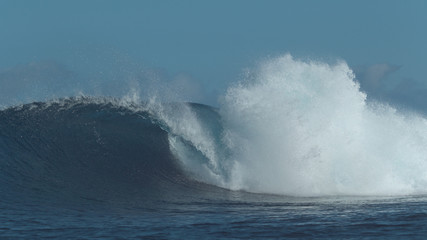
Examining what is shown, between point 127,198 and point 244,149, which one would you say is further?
point 244,149

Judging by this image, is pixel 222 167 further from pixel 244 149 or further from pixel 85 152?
pixel 85 152

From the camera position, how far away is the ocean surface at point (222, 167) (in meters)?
11.0

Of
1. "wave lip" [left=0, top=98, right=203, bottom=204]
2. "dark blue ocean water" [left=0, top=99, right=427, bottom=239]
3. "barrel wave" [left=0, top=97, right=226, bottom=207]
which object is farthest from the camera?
"wave lip" [left=0, top=98, right=203, bottom=204]

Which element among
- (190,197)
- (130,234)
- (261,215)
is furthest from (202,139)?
(130,234)

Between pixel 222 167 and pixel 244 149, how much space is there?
930 millimetres

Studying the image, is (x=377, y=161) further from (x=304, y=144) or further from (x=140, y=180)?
(x=140, y=180)

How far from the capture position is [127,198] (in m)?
14.6

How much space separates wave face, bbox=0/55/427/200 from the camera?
55.9 feet

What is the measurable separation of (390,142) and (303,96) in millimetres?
3387

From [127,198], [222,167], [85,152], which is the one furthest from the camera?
[85,152]

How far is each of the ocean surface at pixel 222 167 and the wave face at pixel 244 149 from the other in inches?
1.7

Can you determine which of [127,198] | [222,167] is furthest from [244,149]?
[127,198]

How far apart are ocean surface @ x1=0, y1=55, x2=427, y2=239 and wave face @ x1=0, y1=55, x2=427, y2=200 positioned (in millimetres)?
43

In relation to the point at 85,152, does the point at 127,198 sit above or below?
below
